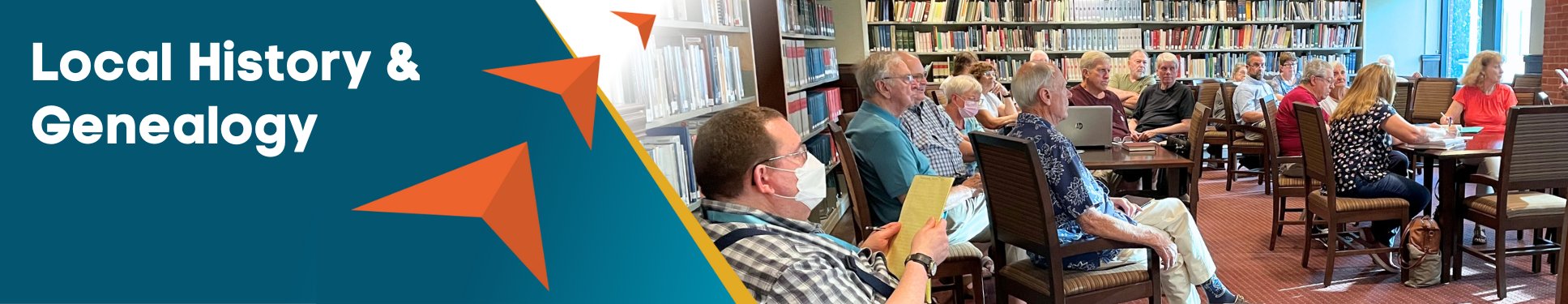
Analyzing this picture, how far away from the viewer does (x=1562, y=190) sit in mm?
4242

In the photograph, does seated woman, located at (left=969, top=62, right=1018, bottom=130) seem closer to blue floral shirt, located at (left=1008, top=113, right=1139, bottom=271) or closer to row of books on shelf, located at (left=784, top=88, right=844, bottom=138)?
row of books on shelf, located at (left=784, top=88, right=844, bottom=138)

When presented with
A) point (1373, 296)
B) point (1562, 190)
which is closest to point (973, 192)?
point (1373, 296)

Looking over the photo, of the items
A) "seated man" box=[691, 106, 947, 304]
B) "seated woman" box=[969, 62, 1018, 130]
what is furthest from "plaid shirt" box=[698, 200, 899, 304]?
"seated woman" box=[969, 62, 1018, 130]

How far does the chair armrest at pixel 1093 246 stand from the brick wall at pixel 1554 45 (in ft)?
22.0

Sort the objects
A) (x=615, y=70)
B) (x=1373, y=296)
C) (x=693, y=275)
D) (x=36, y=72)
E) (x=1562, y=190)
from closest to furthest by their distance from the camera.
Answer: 1. (x=36, y=72)
2. (x=693, y=275)
3. (x=615, y=70)
4. (x=1373, y=296)
5. (x=1562, y=190)

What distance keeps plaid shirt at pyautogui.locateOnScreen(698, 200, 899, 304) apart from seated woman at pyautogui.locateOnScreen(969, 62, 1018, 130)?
11.1 ft

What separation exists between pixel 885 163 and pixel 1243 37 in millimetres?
7344

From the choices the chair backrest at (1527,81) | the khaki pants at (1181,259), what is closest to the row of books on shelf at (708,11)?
the khaki pants at (1181,259)

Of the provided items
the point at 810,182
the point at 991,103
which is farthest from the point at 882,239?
the point at 991,103

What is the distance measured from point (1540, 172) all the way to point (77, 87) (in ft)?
12.8

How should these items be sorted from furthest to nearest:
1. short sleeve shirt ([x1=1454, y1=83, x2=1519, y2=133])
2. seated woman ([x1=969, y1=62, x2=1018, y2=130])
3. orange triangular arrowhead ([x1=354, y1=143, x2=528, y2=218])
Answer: seated woman ([x1=969, y1=62, x2=1018, y2=130]), short sleeve shirt ([x1=1454, y1=83, x2=1519, y2=133]), orange triangular arrowhead ([x1=354, y1=143, x2=528, y2=218])

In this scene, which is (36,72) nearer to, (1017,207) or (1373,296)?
(1017,207)

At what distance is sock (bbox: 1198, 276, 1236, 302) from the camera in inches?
111

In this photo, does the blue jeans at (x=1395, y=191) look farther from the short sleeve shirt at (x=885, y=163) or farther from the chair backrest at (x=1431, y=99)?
the chair backrest at (x=1431, y=99)
